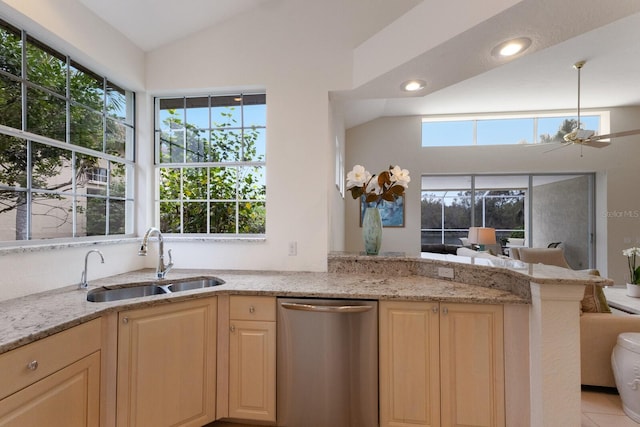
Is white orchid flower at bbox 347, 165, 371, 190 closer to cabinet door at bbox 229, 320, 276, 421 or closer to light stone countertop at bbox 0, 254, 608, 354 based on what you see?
light stone countertop at bbox 0, 254, 608, 354

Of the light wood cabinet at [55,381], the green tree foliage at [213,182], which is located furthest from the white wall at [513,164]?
the light wood cabinet at [55,381]

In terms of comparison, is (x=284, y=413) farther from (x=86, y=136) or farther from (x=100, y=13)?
(x=100, y=13)

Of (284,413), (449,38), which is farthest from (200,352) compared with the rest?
(449,38)

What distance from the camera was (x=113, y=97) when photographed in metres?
2.37

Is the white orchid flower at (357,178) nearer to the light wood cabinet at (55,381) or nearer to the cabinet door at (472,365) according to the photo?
the cabinet door at (472,365)

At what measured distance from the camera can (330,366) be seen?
65.9 inches

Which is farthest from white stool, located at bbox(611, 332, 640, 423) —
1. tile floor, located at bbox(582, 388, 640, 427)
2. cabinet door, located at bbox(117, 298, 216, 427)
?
cabinet door, located at bbox(117, 298, 216, 427)

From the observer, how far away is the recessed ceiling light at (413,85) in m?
2.20

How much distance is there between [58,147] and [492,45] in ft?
8.90

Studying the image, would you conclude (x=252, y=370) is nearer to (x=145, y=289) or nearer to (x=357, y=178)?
(x=145, y=289)

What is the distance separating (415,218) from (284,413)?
440 centimetres

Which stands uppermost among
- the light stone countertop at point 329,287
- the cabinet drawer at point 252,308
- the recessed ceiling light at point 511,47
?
the recessed ceiling light at point 511,47

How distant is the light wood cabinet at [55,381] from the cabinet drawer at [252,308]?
2.17 ft

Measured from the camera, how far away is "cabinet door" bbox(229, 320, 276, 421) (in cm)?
173
